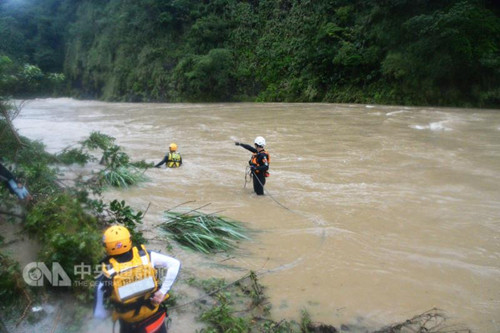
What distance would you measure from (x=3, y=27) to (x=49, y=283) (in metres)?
46.4

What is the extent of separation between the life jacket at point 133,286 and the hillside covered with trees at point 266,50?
4.94 m

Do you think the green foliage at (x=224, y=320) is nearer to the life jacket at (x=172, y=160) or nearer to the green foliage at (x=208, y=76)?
the life jacket at (x=172, y=160)

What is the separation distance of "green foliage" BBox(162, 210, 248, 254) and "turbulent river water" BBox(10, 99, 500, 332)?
0.85ft

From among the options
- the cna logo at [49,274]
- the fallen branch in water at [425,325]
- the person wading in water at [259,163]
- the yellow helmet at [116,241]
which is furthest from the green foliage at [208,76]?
the yellow helmet at [116,241]

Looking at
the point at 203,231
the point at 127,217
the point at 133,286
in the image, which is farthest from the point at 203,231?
the point at 133,286

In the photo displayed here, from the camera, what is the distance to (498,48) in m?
21.0

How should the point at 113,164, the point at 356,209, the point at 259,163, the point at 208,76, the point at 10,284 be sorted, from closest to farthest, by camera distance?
1. the point at 10,284
2. the point at 356,209
3. the point at 259,163
4. the point at 113,164
5. the point at 208,76

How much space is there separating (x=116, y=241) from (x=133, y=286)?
1.17 ft

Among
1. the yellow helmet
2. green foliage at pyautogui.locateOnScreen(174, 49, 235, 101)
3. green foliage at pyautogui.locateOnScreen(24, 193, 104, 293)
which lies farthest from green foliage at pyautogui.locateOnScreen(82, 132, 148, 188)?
green foliage at pyautogui.locateOnScreen(174, 49, 235, 101)

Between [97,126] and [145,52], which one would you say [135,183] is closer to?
[97,126]

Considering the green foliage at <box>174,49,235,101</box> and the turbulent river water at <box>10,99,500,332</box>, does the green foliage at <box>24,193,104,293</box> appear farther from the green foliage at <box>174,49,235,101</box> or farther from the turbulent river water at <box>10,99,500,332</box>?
the green foliage at <box>174,49,235,101</box>

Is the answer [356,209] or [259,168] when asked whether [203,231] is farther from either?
[356,209]

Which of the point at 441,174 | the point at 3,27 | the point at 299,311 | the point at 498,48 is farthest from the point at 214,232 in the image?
the point at 3,27

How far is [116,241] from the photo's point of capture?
2754 mm
